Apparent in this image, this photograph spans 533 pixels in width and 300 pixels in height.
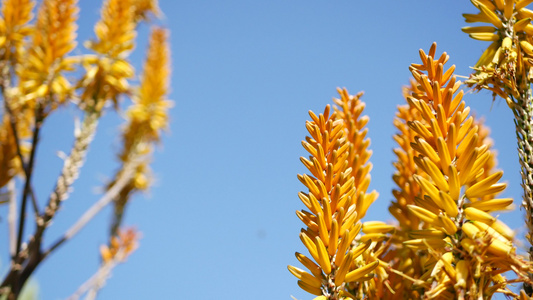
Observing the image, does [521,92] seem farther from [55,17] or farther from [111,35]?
[111,35]

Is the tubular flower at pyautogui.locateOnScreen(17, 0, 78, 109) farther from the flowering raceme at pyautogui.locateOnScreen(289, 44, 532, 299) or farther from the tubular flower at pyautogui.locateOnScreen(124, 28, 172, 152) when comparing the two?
the flowering raceme at pyautogui.locateOnScreen(289, 44, 532, 299)

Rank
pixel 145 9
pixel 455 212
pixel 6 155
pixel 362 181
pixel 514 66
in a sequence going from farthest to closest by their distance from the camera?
pixel 145 9 < pixel 6 155 < pixel 362 181 < pixel 514 66 < pixel 455 212

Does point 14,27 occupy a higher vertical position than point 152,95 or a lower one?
lower

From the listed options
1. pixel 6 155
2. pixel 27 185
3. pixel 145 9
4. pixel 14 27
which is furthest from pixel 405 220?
pixel 145 9

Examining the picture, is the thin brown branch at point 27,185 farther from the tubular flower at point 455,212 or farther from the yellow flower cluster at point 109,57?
the tubular flower at point 455,212

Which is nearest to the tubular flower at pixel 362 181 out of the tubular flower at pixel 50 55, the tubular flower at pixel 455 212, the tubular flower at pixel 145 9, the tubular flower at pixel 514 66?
the tubular flower at pixel 455 212

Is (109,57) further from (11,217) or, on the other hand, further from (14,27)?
(11,217)

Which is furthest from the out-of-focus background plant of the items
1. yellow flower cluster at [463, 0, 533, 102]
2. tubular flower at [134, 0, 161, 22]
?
yellow flower cluster at [463, 0, 533, 102]
